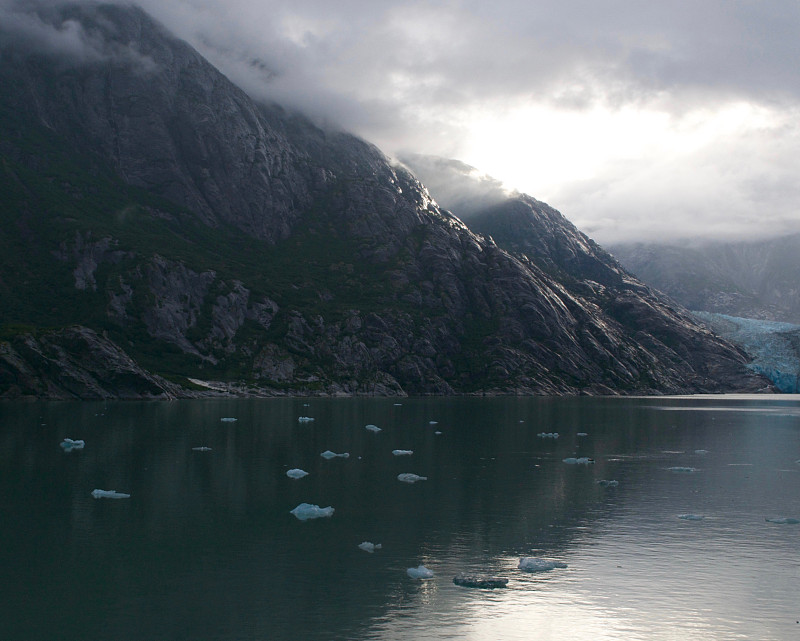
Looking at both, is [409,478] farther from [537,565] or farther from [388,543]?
[537,565]

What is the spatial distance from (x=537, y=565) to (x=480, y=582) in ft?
14.5

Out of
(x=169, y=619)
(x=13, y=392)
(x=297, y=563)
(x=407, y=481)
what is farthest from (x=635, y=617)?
(x=13, y=392)

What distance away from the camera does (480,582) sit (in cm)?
3288

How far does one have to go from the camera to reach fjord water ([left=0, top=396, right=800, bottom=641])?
28.6m

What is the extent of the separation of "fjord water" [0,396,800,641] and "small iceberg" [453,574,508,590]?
44cm

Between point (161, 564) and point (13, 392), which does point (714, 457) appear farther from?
point (13, 392)

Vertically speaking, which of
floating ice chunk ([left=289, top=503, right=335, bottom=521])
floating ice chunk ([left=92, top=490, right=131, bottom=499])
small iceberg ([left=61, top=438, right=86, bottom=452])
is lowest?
small iceberg ([left=61, top=438, right=86, bottom=452])

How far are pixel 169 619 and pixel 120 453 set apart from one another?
5211cm

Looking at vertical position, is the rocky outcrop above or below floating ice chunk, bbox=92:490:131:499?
above

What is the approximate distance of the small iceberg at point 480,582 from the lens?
32750 mm

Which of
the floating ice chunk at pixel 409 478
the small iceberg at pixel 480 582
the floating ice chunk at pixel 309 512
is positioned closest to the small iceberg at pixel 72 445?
the floating ice chunk at pixel 409 478

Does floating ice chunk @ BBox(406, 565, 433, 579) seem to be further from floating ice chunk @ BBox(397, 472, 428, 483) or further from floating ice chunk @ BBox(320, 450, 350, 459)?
floating ice chunk @ BBox(320, 450, 350, 459)

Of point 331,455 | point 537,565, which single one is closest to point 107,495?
point 331,455

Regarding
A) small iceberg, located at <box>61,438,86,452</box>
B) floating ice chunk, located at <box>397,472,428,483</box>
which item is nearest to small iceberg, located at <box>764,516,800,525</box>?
floating ice chunk, located at <box>397,472,428,483</box>
